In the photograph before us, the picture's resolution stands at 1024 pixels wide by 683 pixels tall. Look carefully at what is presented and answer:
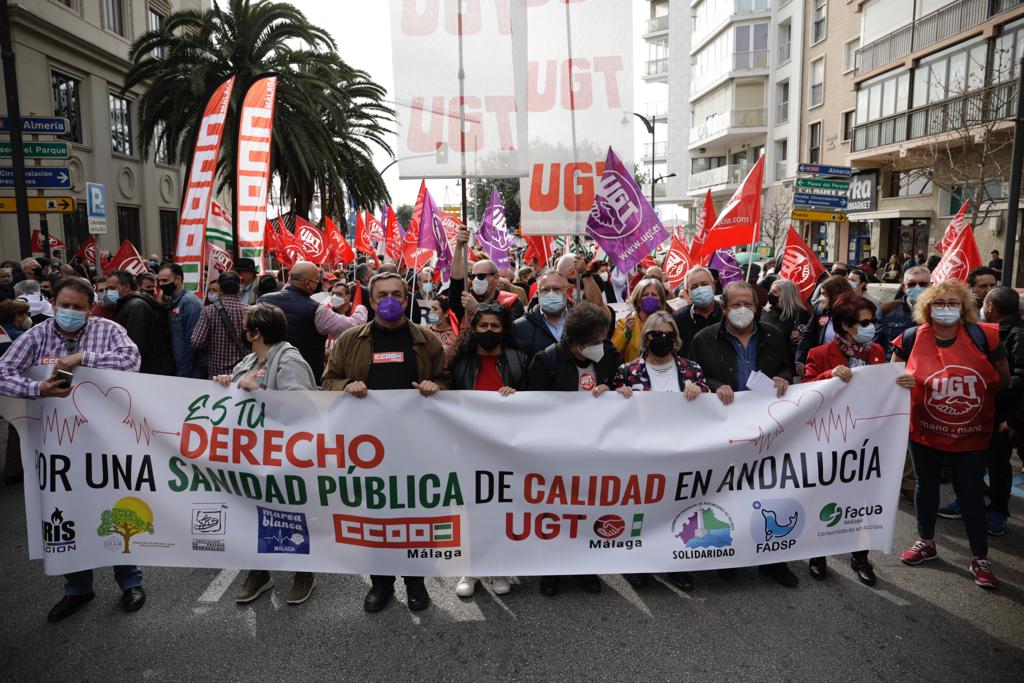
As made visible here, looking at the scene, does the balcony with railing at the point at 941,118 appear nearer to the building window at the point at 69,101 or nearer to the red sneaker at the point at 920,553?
the red sneaker at the point at 920,553

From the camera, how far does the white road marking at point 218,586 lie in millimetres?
4258

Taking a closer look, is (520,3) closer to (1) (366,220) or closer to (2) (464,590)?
(2) (464,590)

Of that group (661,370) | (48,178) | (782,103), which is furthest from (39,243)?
(782,103)

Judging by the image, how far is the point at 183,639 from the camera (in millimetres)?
3766

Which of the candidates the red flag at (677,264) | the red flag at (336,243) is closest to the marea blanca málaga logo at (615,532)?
the red flag at (677,264)

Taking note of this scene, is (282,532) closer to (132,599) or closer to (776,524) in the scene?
(132,599)

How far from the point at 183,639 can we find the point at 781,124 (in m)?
38.3

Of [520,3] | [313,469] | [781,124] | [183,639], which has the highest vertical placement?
[781,124]

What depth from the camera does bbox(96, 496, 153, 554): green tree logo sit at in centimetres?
404

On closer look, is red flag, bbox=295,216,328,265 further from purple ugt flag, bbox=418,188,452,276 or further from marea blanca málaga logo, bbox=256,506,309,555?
marea blanca málaga logo, bbox=256,506,309,555

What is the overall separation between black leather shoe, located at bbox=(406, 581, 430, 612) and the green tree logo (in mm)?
1498

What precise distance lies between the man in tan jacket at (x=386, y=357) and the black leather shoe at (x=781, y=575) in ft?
6.86

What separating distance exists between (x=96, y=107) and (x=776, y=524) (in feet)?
97.4

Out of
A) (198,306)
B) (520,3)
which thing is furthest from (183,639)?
(520,3)
